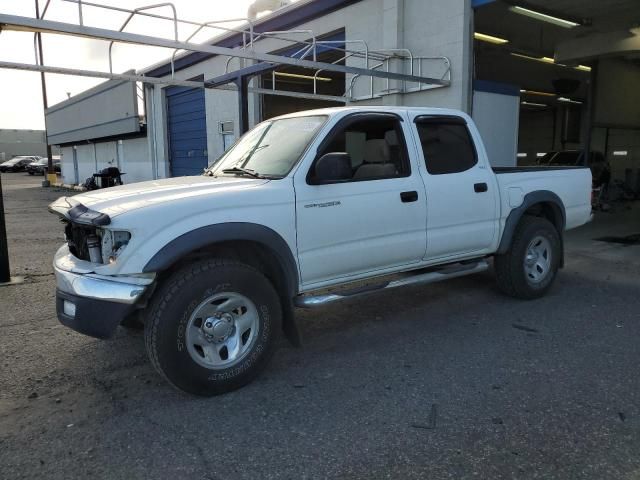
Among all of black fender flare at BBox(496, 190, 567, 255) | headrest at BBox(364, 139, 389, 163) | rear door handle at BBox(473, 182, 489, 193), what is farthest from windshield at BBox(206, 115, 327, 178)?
black fender flare at BBox(496, 190, 567, 255)

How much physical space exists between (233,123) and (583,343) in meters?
14.3

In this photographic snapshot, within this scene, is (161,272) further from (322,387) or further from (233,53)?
(233,53)

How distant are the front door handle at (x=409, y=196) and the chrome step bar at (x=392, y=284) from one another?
2.40 ft

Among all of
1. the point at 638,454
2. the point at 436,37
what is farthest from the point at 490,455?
the point at 436,37

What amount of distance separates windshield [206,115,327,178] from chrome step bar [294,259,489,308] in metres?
1.01

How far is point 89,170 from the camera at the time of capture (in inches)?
1227

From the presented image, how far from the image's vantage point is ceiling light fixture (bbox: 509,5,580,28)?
11457 millimetres

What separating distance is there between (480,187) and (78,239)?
371cm

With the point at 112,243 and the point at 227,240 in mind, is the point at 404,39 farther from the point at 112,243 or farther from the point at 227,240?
the point at 112,243

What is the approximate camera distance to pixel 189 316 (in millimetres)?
3428

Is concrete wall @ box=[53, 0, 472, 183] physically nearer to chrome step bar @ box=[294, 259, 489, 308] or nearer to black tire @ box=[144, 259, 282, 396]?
chrome step bar @ box=[294, 259, 489, 308]

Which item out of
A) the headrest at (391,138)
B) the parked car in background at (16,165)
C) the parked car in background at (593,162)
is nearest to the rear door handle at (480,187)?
the headrest at (391,138)

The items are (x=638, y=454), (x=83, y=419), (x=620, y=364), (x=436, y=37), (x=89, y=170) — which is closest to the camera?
(x=638, y=454)

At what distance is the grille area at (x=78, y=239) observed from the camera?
143 inches
